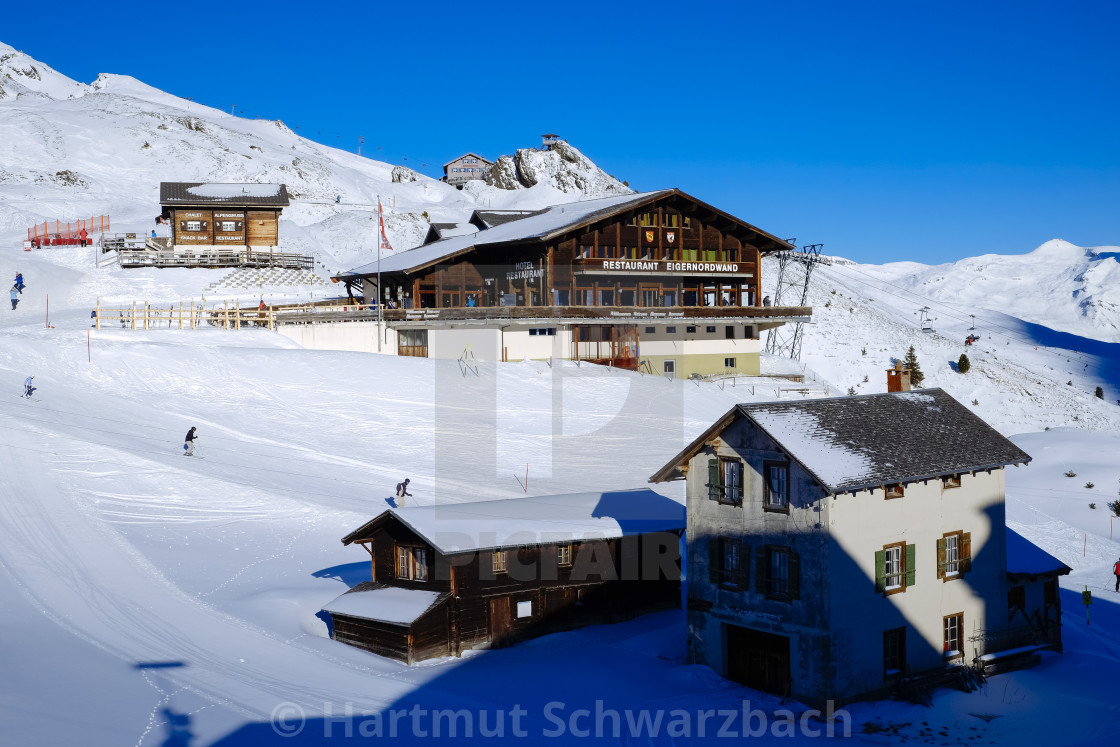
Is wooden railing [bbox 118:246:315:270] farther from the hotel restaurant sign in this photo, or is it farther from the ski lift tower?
the ski lift tower

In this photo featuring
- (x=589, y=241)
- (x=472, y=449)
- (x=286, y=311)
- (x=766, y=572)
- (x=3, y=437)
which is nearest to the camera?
(x=766, y=572)

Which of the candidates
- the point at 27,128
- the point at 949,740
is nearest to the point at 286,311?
the point at 949,740

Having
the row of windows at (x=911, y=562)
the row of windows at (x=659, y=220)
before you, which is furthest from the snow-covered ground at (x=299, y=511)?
the row of windows at (x=659, y=220)

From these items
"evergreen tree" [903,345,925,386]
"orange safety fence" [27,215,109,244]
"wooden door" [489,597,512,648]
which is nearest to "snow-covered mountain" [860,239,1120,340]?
"evergreen tree" [903,345,925,386]

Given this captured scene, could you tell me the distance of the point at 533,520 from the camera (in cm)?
2570

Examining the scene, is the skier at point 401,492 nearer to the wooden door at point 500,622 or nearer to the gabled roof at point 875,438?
the wooden door at point 500,622

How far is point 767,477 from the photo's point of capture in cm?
2189

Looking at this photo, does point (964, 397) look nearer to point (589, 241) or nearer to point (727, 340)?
point (727, 340)

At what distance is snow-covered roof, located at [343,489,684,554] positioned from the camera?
78.5 feet

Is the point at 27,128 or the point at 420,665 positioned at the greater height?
the point at 27,128

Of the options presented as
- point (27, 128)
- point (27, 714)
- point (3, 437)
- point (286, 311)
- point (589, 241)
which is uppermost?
point (27, 128)

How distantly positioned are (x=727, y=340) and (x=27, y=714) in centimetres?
4745

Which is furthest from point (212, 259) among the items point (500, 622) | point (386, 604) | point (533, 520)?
point (500, 622)

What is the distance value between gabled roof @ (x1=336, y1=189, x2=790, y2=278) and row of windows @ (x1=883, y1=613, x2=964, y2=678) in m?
35.3
